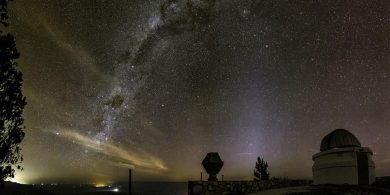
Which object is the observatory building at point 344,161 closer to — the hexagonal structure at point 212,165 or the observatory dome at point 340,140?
the observatory dome at point 340,140

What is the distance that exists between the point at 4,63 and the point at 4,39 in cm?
126

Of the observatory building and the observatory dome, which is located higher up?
the observatory dome

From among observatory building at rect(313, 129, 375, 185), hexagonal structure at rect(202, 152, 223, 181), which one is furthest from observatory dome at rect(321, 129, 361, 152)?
hexagonal structure at rect(202, 152, 223, 181)

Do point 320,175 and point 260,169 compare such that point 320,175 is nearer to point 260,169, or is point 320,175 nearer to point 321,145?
point 321,145

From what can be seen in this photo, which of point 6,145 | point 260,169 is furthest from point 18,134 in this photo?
point 260,169

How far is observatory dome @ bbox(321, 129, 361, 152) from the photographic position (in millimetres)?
24608

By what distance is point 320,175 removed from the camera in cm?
2552

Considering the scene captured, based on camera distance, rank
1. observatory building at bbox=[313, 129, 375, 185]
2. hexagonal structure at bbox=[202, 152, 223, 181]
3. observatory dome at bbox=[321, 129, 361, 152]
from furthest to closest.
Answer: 1. observatory dome at bbox=[321, 129, 361, 152]
2. observatory building at bbox=[313, 129, 375, 185]
3. hexagonal structure at bbox=[202, 152, 223, 181]

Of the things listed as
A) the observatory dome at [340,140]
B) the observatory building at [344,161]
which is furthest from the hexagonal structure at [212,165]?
the observatory dome at [340,140]

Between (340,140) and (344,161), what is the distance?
1888mm

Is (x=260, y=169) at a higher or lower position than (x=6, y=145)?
lower

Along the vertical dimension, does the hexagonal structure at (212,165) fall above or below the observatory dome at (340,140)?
below

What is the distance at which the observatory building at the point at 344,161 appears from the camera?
76.8 feet

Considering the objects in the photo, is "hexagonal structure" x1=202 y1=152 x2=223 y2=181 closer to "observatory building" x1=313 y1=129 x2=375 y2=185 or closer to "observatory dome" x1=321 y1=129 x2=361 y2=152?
"observatory building" x1=313 y1=129 x2=375 y2=185
